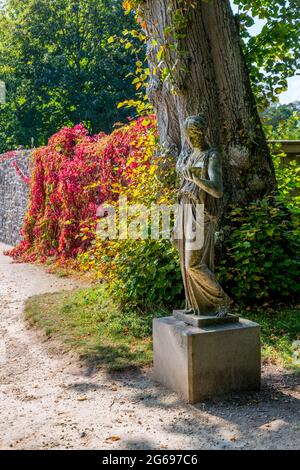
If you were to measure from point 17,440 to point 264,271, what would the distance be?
13.0 feet

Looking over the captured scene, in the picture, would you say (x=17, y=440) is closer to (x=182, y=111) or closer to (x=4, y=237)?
(x=182, y=111)

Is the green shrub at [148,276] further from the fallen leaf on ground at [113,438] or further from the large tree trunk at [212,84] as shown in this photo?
the fallen leaf on ground at [113,438]

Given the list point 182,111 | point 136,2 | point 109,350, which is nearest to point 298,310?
point 109,350

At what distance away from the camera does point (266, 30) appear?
328 inches

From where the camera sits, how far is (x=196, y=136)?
454 centimetres

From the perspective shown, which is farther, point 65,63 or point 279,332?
point 65,63

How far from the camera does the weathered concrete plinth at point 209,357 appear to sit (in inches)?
176

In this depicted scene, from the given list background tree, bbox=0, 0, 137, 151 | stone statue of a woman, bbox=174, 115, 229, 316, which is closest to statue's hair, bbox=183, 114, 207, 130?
stone statue of a woman, bbox=174, 115, 229, 316

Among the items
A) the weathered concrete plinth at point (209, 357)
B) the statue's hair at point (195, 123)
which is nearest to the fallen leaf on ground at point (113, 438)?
the weathered concrete plinth at point (209, 357)

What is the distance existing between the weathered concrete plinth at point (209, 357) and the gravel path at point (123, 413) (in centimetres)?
11

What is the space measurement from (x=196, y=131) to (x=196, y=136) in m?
0.05

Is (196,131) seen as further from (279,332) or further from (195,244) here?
(279,332)

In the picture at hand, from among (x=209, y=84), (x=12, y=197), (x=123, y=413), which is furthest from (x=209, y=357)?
(x=12, y=197)

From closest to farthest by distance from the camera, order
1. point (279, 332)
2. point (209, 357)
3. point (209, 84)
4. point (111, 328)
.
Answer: point (209, 357)
point (279, 332)
point (111, 328)
point (209, 84)
